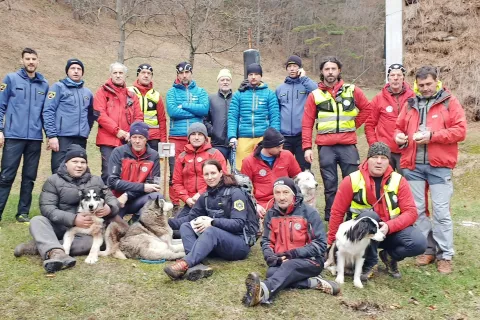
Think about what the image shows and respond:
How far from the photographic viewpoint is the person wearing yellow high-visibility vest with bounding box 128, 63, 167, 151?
6664 mm

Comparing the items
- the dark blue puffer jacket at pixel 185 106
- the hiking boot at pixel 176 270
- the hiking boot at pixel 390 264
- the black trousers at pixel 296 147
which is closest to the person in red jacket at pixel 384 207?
the hiking boot at pixel 390 264

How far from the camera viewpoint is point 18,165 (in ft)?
19.6

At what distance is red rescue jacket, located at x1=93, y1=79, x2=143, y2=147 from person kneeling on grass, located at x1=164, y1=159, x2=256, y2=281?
1951 mm

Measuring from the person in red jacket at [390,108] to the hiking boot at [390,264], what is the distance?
5.01 ft

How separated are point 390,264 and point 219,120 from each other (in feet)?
10.8

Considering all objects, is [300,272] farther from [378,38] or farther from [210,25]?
[378,38]

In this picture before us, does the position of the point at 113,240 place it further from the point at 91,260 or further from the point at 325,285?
the point at 325,285

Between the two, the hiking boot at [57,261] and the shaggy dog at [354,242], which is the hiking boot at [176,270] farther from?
the shaggy dog at [354,242]

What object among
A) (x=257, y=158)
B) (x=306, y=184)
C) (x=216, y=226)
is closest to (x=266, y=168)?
(x=257, y=158)

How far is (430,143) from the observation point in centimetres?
491

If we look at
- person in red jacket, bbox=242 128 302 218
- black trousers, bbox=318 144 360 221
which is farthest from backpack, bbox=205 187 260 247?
black trousers, bbox=318 144 360 221

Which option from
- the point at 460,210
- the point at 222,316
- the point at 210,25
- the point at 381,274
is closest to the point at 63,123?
the point at 222,316

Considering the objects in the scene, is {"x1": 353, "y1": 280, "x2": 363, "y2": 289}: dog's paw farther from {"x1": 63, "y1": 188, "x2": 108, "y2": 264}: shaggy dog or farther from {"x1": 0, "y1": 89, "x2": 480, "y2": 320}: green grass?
{"x1": 63, "y1": 188, "x2": 108, "y2": 264}: shaggy dog

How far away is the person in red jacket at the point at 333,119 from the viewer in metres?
5.83
